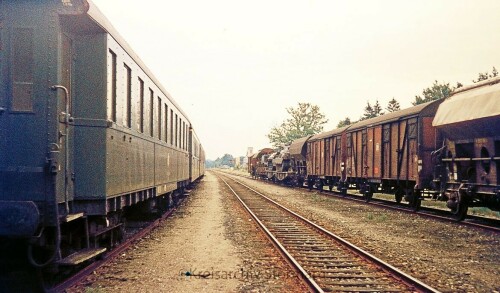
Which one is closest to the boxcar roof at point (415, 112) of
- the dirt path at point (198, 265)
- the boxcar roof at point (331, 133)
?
the boxcar roof at point (331, 133)

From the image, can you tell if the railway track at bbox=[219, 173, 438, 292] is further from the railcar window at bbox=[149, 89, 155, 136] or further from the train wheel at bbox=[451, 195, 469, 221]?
the train wheel at bbox=[451, 195, 469, 221]

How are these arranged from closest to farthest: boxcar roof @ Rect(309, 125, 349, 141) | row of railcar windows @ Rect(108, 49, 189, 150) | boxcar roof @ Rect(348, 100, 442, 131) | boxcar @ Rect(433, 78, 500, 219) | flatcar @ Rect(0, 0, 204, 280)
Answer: flatcar @ Rect(0, 0, 204, 280) → row of railcar windows @ Rect(108, 49, 189, 150) → boxcar @ Rect(433, 78, 500, 219) → boxcar roof @ Rect(348, 100, 442, 131) → boxcar roof @ Rect(309, 125, 349, 141)

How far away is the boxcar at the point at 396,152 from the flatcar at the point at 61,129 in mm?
10303

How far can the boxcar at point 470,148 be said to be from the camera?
38.0 feet

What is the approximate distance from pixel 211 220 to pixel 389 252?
6.19 meters

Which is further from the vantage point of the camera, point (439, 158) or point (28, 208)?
point (439, 158)

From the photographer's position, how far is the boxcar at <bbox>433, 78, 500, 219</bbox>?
11.6 metres

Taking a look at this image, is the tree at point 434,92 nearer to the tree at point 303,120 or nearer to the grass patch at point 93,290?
the tree at point 303,120

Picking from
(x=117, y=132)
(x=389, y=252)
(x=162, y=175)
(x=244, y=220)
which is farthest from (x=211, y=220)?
(x=117, y=132)

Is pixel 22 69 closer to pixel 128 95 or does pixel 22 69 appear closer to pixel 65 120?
pixel 65 120

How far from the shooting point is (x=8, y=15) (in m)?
Answer: 5.43

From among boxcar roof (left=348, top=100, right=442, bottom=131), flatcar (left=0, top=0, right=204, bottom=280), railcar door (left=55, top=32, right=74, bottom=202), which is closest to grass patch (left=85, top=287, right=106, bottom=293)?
flatcar (left=0, top=0, right=204, bottom=280)

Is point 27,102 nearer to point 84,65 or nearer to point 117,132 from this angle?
point 84,65

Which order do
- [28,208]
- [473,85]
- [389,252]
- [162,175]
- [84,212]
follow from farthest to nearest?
1. [473,85]
2. [162,175]
3. [389,252]
4. [84,212]
5. [28,208]
